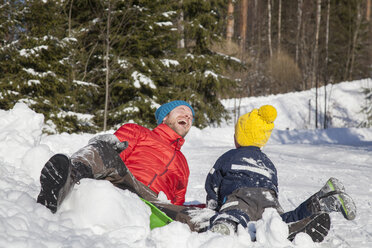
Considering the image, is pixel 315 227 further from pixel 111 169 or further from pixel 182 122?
pixel 182 122

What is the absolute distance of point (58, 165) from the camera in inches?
73.5

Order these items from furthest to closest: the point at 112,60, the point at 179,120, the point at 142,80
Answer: the point at 112,60 < the point at 142,80 < the point at 179,120

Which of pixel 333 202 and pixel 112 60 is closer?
pixel 333 202

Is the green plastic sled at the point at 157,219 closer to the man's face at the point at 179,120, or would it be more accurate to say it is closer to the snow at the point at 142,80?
the man's face at the point at 179,120

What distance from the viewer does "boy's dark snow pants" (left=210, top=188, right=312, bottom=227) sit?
235 cm

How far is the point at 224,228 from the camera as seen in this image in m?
2.00

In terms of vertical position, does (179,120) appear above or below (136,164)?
above

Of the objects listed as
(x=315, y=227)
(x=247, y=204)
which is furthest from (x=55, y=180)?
(x=315, y=227)

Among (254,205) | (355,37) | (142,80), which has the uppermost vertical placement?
(355,37)

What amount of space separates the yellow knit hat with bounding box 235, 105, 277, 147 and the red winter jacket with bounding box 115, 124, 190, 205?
0.58 m

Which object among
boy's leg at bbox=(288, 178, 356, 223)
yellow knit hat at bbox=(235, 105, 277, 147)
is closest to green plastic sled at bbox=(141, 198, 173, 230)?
boy's leg at bbox=(288, 178, 356, 223)

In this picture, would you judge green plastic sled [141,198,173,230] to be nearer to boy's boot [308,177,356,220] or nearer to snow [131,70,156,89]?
boy's boot [308,177,356,220]

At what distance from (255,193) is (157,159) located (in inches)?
34.1

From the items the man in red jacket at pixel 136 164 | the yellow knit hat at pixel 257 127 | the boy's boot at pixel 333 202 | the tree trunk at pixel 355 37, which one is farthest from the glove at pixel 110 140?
the tree trunk at pixel 355 37
